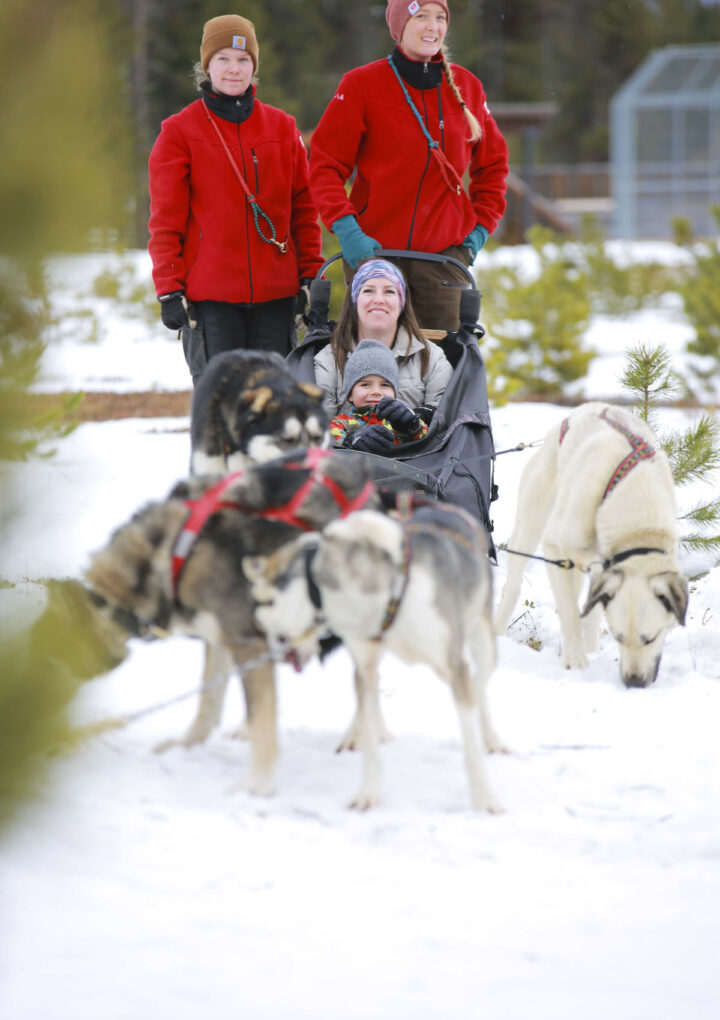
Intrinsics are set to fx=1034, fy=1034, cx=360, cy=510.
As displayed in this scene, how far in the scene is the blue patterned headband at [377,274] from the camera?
4191 millimetres

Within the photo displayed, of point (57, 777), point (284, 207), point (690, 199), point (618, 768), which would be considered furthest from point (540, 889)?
point (690, 199)

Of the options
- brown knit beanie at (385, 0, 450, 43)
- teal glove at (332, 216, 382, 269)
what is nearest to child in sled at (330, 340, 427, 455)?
teal glove at (332, 216, 382, 269)

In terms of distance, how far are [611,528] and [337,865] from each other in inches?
77.7

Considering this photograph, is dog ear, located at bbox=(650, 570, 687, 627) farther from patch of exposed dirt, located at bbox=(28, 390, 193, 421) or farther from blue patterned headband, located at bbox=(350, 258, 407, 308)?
patch of exposed dirt, located at bbox=(28, 390, 193, 421)

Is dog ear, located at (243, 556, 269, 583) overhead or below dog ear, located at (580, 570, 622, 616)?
overhead

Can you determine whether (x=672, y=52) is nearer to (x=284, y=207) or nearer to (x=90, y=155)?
(x=284, y=207)

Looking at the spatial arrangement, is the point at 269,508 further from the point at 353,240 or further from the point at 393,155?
the point at 393,155

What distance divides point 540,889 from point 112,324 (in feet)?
46.9

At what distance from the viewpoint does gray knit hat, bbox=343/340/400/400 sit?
4.02 meters

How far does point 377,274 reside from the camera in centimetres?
418

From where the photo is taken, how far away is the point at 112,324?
15.5 metres

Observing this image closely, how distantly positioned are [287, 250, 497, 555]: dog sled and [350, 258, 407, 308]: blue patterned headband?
0.39 ft

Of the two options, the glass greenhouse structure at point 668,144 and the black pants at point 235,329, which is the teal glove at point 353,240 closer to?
the black pants at point 235,329

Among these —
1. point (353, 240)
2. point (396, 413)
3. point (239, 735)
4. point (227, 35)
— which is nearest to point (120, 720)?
point (239, 735)
